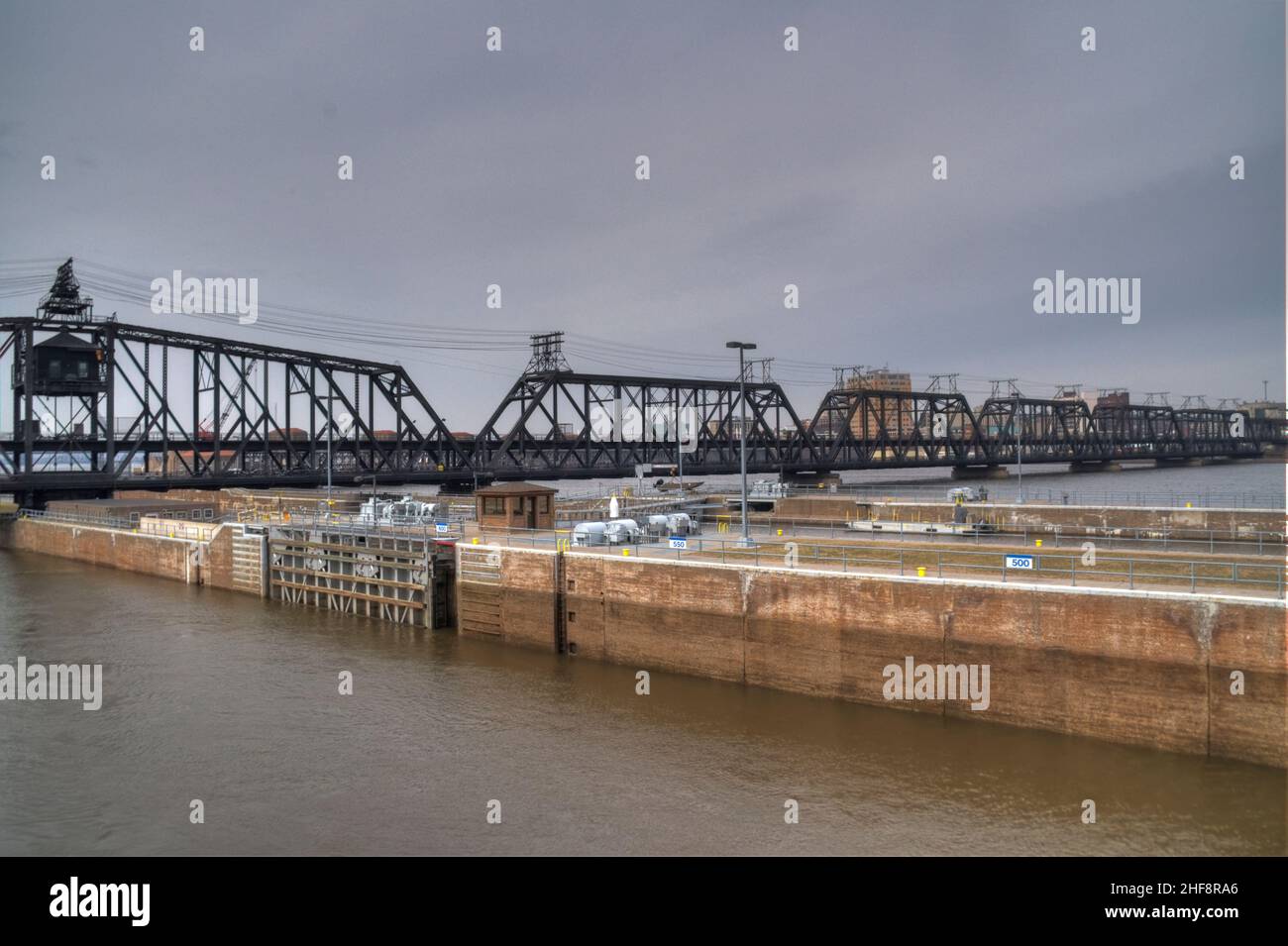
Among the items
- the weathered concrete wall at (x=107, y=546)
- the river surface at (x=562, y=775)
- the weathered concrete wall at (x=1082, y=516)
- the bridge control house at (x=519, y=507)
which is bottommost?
the river surface at (x=562, y=775)

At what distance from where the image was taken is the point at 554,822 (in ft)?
65.6

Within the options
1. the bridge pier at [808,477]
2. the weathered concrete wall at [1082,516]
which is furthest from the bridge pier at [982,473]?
the weathered concrete wall at [1082,516]

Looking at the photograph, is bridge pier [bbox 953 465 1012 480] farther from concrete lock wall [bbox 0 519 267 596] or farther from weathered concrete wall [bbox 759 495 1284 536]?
concrete lock wall [bbox 0 519 267 596]

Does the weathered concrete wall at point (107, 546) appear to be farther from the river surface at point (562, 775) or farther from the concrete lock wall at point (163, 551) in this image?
the river surface at point (562, 775)

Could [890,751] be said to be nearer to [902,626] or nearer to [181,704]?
[902,626]

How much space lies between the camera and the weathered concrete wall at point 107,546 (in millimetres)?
59875

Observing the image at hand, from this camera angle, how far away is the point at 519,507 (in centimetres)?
4469

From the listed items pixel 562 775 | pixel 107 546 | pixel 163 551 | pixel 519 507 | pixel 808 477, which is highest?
pixel 519 507

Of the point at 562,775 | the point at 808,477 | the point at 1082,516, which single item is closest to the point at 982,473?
the point at 808,477

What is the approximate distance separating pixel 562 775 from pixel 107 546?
2379 inches

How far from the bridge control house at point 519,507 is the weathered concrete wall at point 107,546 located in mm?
25599

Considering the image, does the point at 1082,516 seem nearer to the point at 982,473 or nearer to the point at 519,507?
the point at 519,507

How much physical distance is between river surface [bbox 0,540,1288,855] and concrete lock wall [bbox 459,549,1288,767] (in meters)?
0.71
